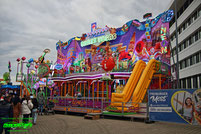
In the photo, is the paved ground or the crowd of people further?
the paved ground

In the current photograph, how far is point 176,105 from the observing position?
401 inches

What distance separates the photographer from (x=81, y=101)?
1630 cm

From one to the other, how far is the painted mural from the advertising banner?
21.9ft

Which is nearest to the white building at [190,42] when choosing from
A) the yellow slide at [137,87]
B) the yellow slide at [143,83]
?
the yellow slide at [143,83]

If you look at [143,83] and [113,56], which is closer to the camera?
[143,83]

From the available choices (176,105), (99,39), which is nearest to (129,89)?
(176,105)

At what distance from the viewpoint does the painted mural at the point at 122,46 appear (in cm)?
2291

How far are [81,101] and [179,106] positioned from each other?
8.53 metres

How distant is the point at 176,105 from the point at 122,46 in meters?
17.7

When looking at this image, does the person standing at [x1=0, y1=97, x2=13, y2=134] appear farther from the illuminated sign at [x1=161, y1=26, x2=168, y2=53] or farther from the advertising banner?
the illuminated sign at [x1=161, y1=26, x2=168, y2=53]

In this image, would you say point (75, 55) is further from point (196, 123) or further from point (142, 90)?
point (196, 123)

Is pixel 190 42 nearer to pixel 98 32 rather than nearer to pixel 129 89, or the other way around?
pixel 98 32

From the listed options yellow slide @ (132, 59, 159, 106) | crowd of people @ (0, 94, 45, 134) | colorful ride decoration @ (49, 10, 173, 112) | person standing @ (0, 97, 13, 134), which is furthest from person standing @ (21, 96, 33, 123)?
yellow slide @ (132, 59, 159, 106)

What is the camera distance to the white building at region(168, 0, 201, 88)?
2605 cm
